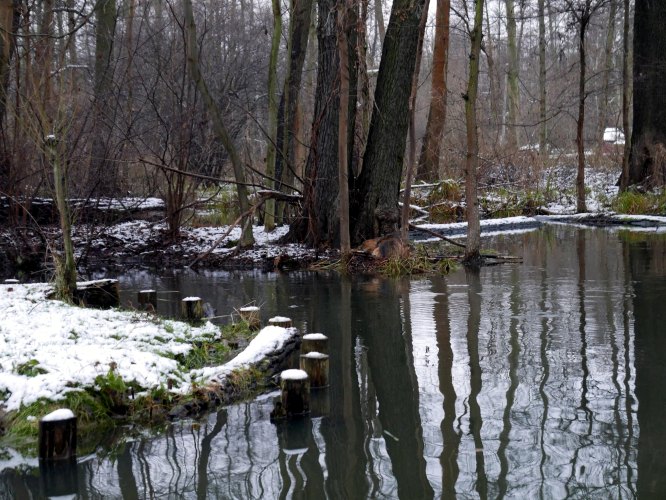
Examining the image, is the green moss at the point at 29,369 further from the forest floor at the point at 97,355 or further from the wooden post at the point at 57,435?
the wooden post at the point at 57,435

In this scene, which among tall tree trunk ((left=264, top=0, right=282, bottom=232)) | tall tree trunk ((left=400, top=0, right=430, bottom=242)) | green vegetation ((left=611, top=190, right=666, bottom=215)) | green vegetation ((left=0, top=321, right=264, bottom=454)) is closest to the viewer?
green vegetation ((left=0, top=321, right=264, bottom=454))

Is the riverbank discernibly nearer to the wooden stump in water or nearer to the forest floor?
the forest floor

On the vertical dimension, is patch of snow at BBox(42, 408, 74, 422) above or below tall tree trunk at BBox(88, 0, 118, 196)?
below

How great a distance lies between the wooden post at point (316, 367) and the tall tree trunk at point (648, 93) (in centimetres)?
1636

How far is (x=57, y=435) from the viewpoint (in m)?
4.51

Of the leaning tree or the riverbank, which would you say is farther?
the leaning tree

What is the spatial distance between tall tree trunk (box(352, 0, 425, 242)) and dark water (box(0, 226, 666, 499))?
13.6 ft

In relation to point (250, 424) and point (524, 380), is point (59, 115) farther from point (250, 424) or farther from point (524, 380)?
point (524, 380)

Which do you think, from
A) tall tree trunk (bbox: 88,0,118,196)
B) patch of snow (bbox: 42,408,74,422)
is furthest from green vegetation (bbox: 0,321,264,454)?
tall tree trunk (bbox: 88,0,118,196)

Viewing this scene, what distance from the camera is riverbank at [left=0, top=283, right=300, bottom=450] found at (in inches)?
201

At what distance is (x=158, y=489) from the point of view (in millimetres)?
4180

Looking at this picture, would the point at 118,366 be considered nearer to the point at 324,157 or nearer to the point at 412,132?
the point at 412,132

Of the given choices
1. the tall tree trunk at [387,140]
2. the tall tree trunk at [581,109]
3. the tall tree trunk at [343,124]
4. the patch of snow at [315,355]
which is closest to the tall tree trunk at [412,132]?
the tall tree trunk at [387,140]

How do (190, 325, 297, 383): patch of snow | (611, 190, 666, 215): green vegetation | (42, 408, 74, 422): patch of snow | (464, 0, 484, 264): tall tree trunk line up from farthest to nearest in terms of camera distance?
(611, 190, 666, 215): green vegetation
(464, 0, 484, 264): tall tree trunk
(190, 325, 297, 383): patch of snow
(42, 408, 74, 422): patch of snow
